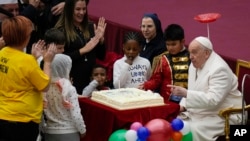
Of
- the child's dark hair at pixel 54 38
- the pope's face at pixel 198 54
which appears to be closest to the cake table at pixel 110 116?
the pope's face at pixel 198 54

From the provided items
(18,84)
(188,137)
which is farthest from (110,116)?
(18,84)

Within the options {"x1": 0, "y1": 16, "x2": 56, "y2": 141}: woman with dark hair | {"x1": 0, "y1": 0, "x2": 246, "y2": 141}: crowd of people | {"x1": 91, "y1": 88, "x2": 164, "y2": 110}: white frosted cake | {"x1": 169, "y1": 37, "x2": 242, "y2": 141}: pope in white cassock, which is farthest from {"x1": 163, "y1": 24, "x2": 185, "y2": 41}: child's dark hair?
{"x1": 0, "y1": 16, "x2": 56, "y2": 141}: woman with dark hair

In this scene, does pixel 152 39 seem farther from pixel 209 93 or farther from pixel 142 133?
pixel 142 133

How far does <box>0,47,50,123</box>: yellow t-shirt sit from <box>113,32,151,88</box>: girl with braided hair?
1531mm

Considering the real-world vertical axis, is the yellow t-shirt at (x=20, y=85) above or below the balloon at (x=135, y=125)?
above

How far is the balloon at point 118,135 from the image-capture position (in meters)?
5.01

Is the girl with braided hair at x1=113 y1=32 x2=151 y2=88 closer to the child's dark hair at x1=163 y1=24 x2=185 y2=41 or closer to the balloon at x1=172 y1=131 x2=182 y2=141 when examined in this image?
the child's dark hair at x1=163 y1=24 x2=185 y2=41

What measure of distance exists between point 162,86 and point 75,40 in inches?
40.3

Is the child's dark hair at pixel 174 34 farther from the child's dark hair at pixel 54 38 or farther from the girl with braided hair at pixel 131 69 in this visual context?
the child's dark hair at pixel 54 38

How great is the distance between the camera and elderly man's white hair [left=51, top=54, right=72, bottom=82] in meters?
5.02

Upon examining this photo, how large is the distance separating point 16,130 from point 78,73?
182 cm

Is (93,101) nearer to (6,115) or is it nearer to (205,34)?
(6,115)

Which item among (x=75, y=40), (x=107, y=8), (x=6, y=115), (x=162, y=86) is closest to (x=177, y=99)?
(x=162, y=86)

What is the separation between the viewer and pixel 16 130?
468cm
